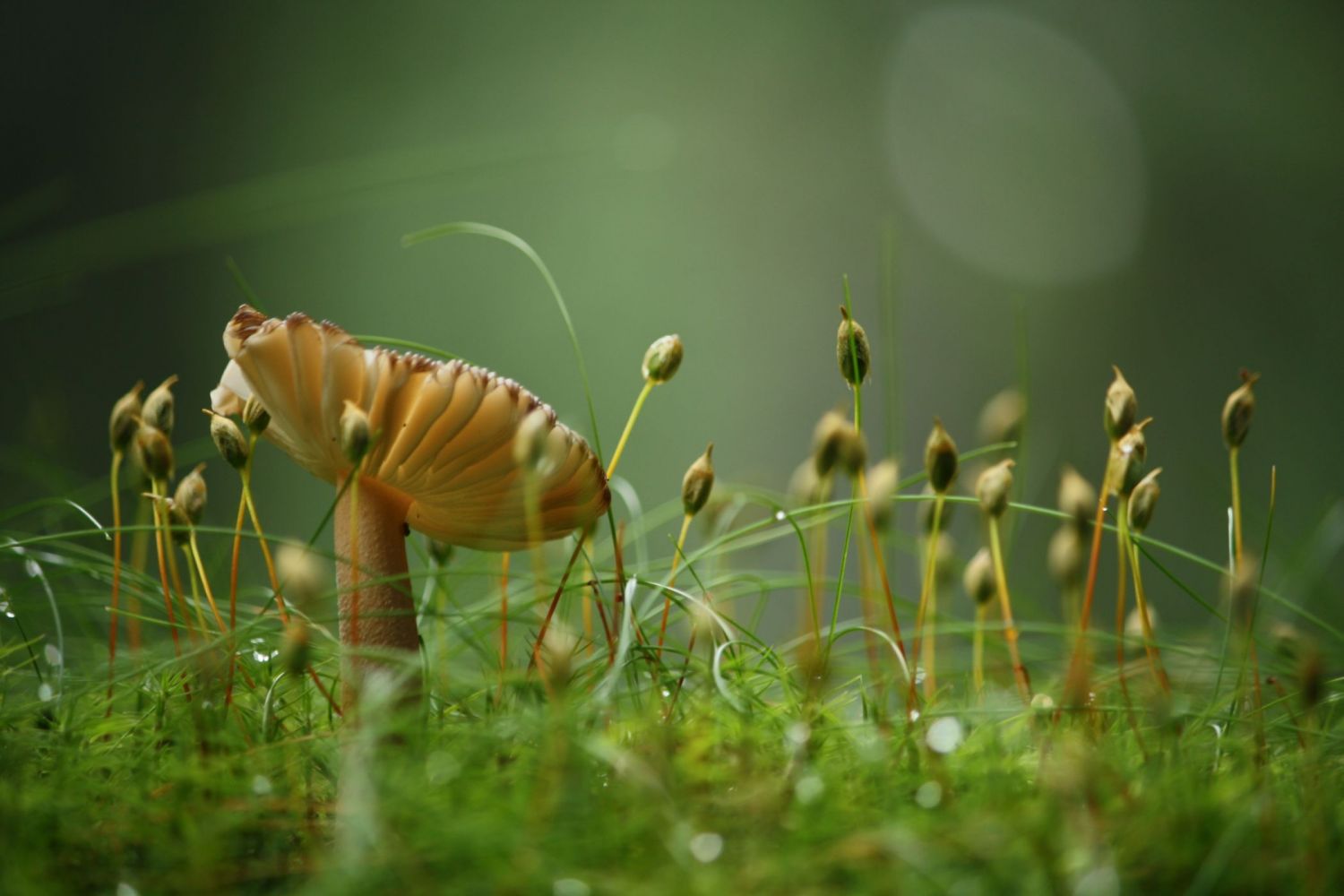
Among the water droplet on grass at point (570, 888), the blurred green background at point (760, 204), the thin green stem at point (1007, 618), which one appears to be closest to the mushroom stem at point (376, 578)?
the water droplet on grass at point (570, 888)

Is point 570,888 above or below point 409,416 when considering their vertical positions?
below

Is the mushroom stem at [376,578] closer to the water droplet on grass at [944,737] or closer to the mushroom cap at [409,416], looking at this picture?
the mushroom cap at [409,416]

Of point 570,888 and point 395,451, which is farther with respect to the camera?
point 395,451

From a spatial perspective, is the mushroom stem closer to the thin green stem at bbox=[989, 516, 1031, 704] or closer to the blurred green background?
the thin green stem at bbox=[989, 516, 1031, 704]

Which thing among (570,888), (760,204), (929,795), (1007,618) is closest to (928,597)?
(1007,618)

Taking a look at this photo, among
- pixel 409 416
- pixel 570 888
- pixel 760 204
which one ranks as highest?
pixel 760 204

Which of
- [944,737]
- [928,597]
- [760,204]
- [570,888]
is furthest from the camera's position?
[760,204]

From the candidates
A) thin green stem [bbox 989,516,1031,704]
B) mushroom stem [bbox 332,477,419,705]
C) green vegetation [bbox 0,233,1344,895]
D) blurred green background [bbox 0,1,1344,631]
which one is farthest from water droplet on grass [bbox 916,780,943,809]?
blurred green background [bbox 0,1,1344,631]

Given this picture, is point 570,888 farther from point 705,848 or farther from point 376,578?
point 376,578
